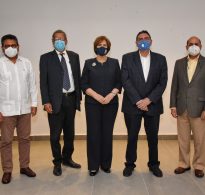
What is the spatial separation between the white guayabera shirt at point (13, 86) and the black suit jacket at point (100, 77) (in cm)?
71

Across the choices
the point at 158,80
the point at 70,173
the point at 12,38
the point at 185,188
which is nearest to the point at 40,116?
the point at 70,173

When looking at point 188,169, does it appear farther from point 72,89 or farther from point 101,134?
point 72,89

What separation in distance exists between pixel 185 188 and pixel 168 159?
100 cm

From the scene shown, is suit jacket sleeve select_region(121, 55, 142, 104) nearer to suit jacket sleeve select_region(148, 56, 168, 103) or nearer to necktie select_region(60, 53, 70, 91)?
suit jacket sleeve select_region(148, 56, 168, 103)

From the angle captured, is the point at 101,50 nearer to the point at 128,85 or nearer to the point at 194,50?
the point at 128,85

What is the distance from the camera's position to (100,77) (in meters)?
3.32

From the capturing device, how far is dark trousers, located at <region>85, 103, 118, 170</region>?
11.2 ft

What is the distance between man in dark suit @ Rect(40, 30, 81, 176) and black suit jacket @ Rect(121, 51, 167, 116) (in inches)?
25.1

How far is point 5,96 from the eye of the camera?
322 cm

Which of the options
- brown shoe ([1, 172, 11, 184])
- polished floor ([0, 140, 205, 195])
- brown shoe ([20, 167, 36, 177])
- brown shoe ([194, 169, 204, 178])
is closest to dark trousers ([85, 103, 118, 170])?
polished floor ([0, 140, 205, 195])

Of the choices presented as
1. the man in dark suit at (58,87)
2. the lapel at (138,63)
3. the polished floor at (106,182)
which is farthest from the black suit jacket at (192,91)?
the man in dark suit at (58,87)

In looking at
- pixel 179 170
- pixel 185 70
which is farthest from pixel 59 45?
pixel 179 170

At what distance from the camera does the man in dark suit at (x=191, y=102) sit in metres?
3.32

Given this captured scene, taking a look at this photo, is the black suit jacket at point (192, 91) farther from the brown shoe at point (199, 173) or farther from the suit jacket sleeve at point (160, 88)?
the brown shoe at point (199, 173)
